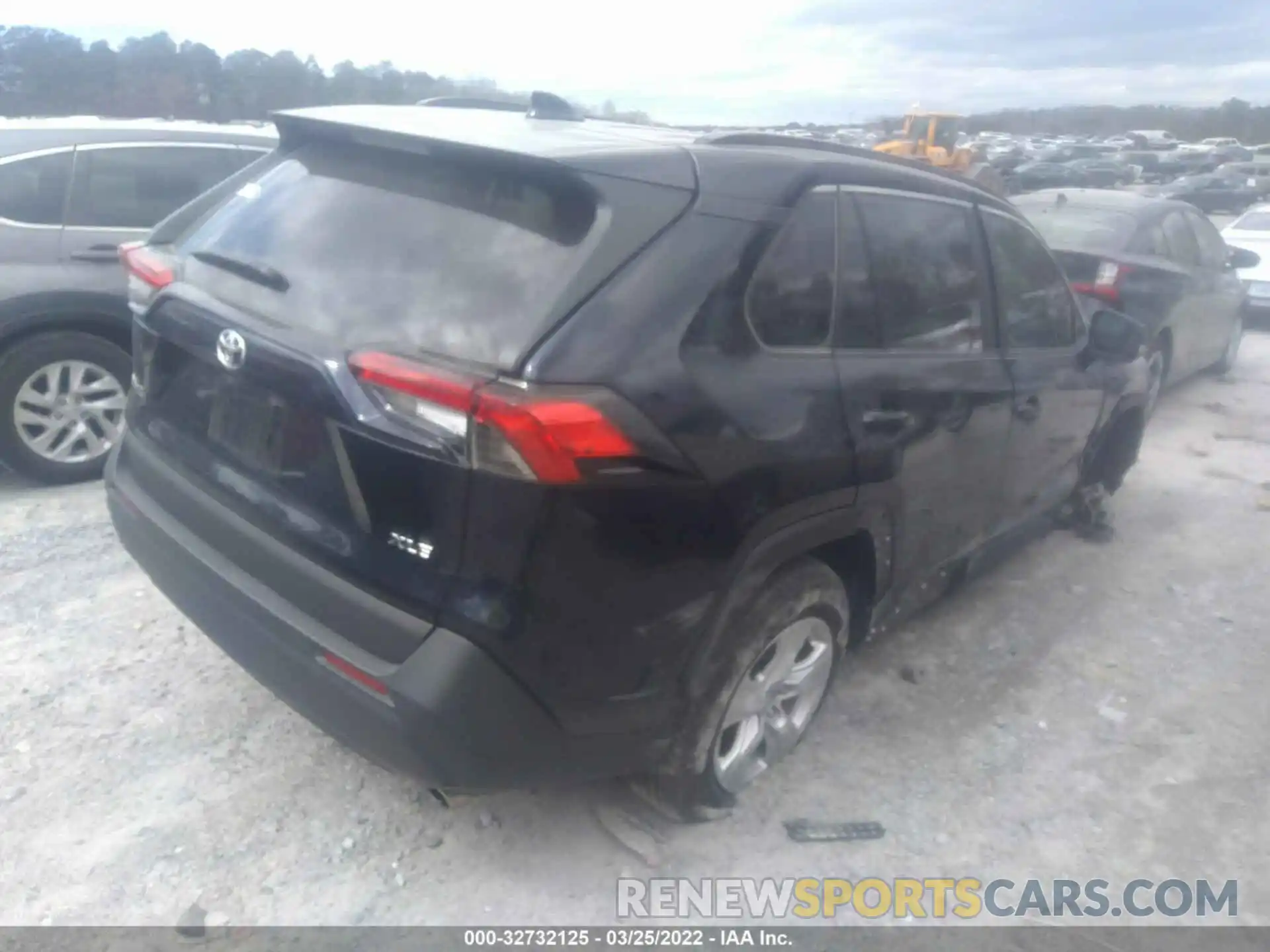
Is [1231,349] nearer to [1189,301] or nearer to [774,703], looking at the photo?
[1189,301]

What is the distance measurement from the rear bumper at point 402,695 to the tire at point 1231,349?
335 inches

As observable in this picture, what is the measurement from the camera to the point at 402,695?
2277mm

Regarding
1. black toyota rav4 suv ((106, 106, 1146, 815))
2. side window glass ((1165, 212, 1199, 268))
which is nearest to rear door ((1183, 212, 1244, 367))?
side window glass ((1165, 212, 1199, 268))

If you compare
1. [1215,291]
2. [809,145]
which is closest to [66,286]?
[809,145]

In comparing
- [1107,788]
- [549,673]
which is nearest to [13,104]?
[549,673]

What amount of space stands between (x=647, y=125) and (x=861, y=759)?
224 cm

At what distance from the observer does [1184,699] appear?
4.00 m

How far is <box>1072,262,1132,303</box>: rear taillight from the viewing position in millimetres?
7078

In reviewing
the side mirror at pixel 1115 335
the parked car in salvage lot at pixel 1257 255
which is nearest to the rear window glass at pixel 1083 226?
the side mirror at pixel 1115 335

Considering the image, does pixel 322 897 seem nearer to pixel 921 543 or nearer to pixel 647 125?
pixel 921 543

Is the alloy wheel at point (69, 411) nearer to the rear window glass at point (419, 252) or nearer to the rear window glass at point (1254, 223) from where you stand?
the rear window glass at point (419, 252)

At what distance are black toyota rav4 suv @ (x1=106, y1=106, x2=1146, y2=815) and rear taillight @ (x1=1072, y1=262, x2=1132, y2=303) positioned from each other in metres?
4.36

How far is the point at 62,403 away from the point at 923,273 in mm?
4001

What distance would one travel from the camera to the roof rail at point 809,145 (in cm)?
291
